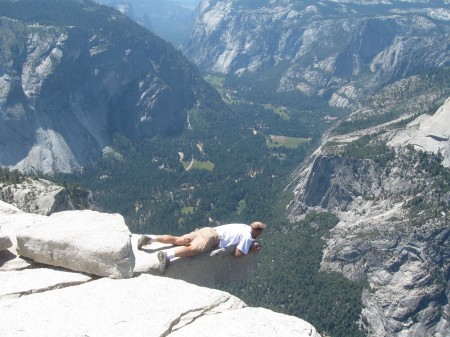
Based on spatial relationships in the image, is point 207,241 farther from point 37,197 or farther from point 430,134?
point 430,134

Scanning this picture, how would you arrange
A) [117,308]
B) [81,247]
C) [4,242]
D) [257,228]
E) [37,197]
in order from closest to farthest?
[117,308] → [81,247] → [4,242] → [257,228] → [37,197]

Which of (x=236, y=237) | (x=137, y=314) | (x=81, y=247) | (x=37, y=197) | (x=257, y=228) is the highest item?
(x=81, y=247)

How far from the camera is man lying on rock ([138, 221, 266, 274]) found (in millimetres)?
22906

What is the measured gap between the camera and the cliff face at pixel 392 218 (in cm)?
10688

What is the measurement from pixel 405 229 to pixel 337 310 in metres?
23.5

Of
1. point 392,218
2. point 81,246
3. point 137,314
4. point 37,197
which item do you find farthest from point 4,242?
point 392,218

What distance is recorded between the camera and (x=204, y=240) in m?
23.8

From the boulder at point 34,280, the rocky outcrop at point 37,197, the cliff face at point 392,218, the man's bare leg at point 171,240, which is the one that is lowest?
the cliff face at point 392,218

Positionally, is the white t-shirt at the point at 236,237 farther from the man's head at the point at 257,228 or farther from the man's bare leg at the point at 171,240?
the man's bare leg at the point at 171,240

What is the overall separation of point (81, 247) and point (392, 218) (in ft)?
368

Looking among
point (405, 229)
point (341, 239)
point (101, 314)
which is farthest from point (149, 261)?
point (341, 239)

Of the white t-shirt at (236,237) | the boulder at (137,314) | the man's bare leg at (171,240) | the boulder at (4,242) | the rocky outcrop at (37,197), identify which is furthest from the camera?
the rocky outcrop at (37,197)

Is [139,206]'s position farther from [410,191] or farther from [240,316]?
[240,316]

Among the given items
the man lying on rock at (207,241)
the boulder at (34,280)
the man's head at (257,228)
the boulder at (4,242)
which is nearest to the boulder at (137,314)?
the boulder at (34,280)
